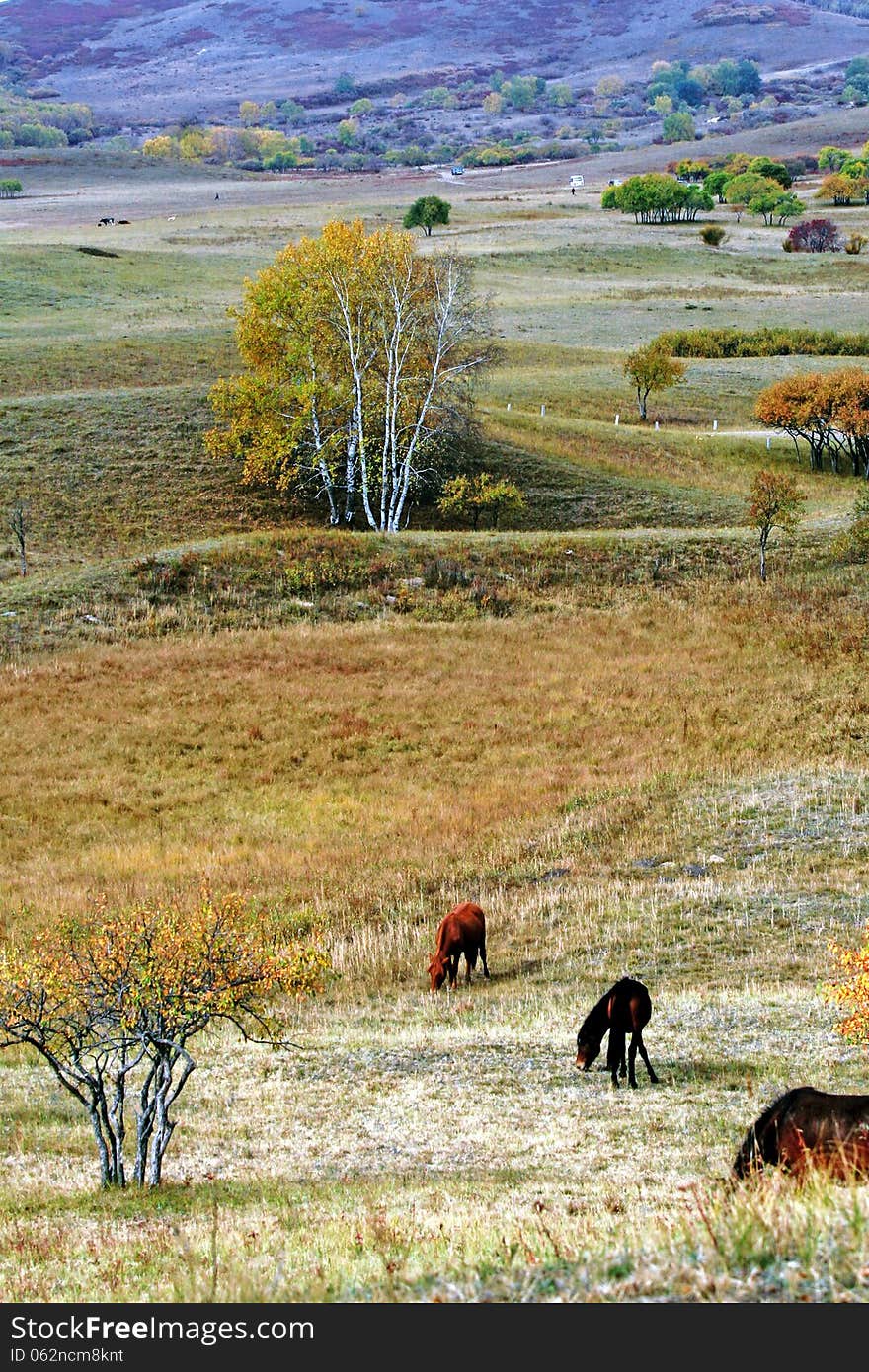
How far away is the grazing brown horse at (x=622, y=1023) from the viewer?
1404cm

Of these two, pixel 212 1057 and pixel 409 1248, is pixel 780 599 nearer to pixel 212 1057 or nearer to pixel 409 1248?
pixel 212 1057

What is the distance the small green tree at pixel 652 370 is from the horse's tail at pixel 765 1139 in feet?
224

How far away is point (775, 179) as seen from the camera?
198000mm

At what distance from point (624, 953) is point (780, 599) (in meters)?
27.0

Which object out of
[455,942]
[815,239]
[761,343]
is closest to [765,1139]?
[455,942]

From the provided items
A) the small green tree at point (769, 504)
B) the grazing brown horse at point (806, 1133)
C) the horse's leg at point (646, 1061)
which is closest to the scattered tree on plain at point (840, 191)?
the small green tree at point (769, 504)

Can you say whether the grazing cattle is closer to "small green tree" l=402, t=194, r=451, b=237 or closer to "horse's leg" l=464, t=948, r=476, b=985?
"horse's leg" l=464, t=948, r=476, b=985

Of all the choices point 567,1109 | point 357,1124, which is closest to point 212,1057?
point 357,1124

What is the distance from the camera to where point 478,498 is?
2229 inches

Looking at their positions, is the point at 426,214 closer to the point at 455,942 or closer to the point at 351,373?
the point at 351,373

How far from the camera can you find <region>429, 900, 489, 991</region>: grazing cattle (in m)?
19.3

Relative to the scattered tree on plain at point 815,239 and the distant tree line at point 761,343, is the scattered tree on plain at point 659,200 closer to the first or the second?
the scattered tree on plain at point 815,239

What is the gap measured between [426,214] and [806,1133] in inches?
5981

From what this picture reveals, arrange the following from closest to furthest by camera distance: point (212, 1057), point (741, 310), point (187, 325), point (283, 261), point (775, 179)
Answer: point (212, 1057)
point (283, 261)
point (187, 325)
point (741, 310)
point (775, 179)
